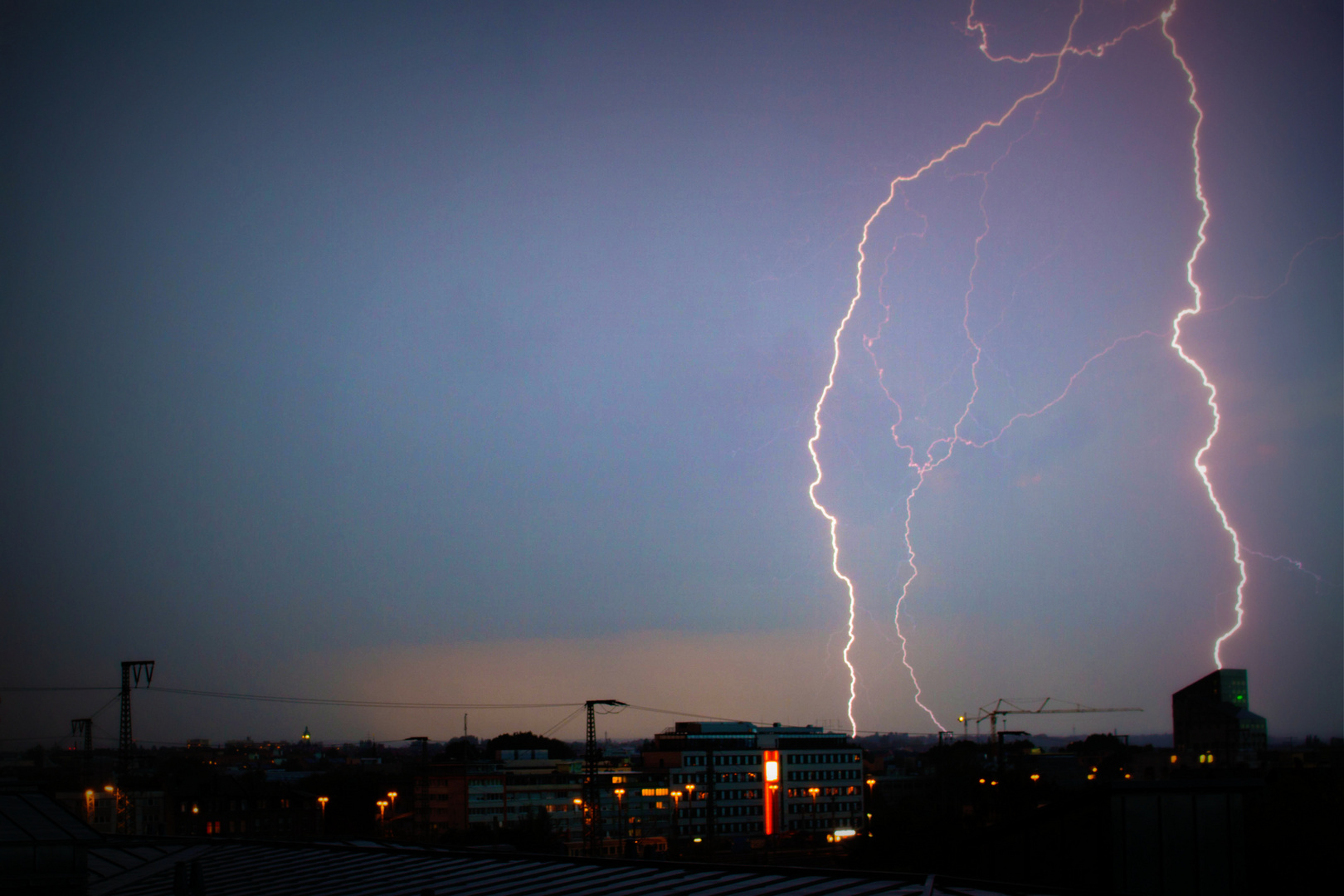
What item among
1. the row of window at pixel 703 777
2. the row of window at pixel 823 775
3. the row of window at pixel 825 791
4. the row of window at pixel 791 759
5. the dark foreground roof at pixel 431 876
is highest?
the dark foreground roof at pixel 431 876

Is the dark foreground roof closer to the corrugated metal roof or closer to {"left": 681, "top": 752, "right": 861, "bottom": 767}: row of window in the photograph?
the corrugated metal roof

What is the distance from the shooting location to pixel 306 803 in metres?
85.5

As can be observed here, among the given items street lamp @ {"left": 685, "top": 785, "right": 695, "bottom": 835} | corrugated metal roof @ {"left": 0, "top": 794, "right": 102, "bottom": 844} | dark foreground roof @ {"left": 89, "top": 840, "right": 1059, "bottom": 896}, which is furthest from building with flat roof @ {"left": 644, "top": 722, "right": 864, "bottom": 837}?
corrugated metal roof @ {"left": 0, "top": 794, "right": 102, "bottom": 844}

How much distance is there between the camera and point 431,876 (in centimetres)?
1666

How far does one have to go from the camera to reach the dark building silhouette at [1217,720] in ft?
401

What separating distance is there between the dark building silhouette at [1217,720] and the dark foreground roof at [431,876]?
393 feet

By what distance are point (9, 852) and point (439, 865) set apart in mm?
6654

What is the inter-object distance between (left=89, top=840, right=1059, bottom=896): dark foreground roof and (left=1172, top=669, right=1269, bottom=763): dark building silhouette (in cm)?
11967

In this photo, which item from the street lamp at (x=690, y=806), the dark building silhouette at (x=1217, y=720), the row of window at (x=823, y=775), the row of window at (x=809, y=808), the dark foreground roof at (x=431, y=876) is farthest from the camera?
the dark building silhouette at (x=1217, y=720)

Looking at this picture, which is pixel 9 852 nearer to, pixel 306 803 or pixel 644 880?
pixel 644 880

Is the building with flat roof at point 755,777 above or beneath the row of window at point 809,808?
above

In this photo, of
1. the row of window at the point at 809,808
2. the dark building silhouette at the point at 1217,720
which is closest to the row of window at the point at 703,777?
the row of window at the point at 809,808

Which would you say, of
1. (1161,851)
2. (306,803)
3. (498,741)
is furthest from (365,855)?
(498,741)

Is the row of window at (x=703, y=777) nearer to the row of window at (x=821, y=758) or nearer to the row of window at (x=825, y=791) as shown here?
the row of window at (x=825, y=791)
